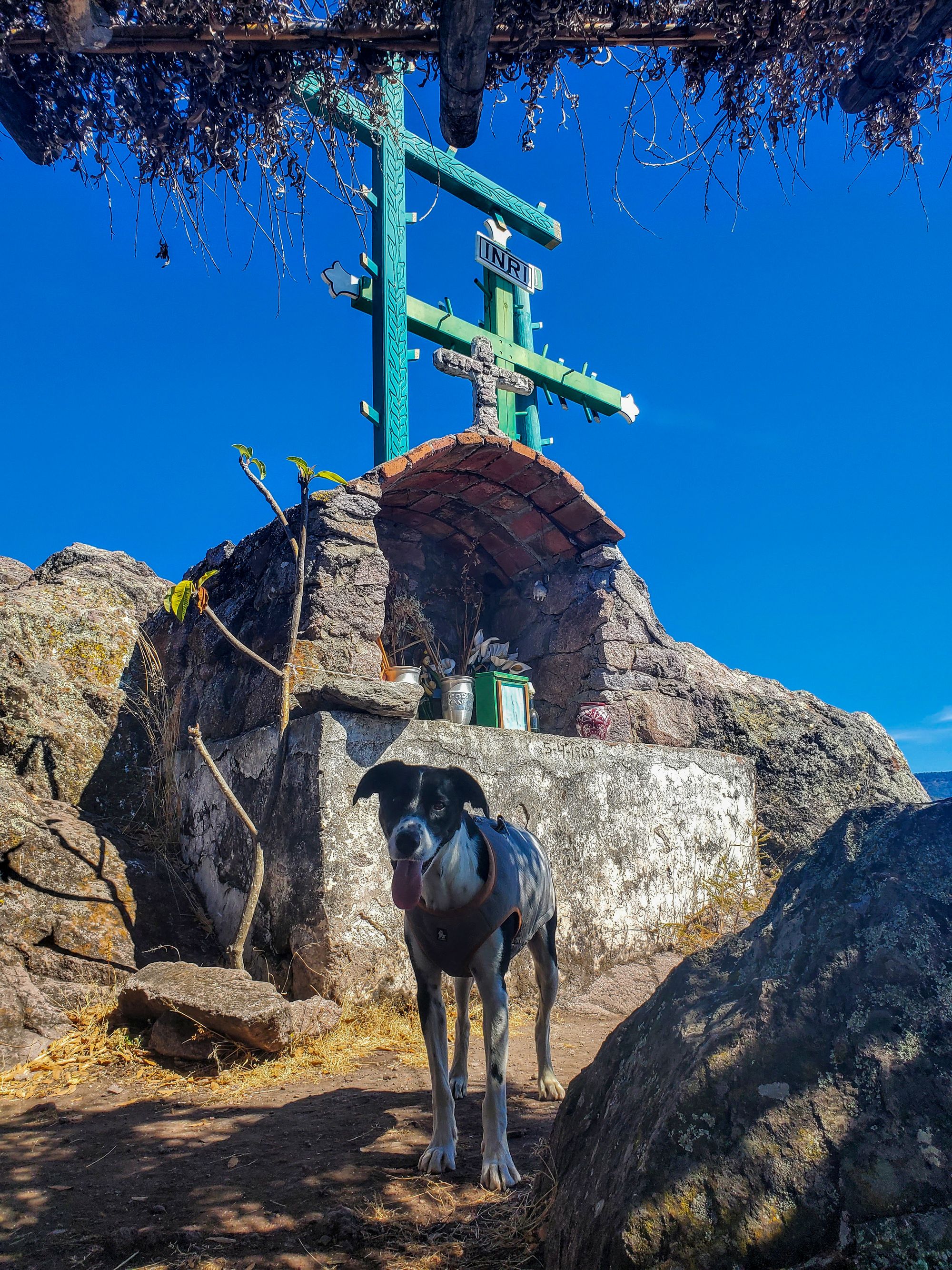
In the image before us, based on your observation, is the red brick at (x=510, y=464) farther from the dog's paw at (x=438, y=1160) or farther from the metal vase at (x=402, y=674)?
the dog's paw at (x=438, y=1160)

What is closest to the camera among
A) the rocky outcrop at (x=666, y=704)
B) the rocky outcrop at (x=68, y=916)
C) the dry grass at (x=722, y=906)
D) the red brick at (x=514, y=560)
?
the rocky outcrop at (x=68, y=916)

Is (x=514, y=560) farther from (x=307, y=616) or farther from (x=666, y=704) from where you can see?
(x=307, y=616)

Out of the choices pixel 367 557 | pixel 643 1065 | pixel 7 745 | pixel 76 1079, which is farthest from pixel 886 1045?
pixel 7 745

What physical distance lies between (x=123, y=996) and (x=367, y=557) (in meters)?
3.00

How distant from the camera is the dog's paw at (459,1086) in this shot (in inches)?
142

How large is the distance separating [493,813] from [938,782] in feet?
28.4

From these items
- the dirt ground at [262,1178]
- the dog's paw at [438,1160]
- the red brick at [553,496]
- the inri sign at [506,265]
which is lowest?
the dirt ground at [262,1178]

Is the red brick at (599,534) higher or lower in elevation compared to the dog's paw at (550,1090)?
higher

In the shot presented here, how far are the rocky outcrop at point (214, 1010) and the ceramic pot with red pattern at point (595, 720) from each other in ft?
9.39

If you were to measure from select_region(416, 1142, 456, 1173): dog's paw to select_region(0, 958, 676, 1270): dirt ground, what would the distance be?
0.03 m

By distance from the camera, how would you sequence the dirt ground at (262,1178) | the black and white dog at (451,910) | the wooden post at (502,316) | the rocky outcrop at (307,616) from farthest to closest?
the wooden post at (502,316) → the rocky outcrop at (307,616) → the black and white dog at (451,910) → the dirt ground at (262,1178)

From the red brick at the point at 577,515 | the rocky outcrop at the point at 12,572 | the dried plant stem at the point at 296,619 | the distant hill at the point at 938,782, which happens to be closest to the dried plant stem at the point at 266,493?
the dried plant stem at the point at 296,619

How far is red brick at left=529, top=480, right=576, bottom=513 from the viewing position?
6.73 meters

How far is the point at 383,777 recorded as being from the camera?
2932mm
